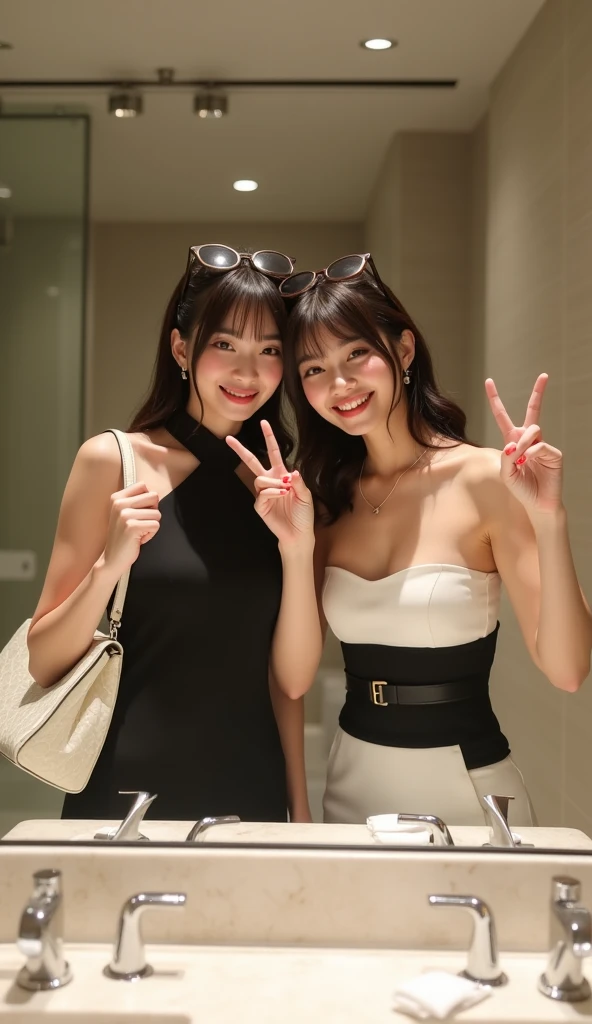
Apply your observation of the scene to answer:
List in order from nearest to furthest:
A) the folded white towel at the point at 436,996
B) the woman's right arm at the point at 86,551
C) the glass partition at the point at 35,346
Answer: the folded white towel at the point at 436,996, the woman's right arm at the point at 86,551, the glass partition at the point at 35,346

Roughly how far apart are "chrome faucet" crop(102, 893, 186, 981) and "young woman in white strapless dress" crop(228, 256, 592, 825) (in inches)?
11.5

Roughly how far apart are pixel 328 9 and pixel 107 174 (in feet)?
1.27

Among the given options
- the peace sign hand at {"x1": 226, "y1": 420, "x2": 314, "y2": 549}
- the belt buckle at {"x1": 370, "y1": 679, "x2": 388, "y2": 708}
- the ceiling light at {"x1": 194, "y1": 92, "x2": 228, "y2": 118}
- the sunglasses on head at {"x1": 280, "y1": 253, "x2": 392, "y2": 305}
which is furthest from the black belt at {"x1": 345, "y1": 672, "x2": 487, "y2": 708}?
the ceiling light at {"x1": 194, "y1": 92, "x2": 228, "y2": 118}

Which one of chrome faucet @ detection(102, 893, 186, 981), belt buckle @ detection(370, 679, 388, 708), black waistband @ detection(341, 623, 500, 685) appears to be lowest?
chrome faucet @ detection(102, 893, 186, 981)

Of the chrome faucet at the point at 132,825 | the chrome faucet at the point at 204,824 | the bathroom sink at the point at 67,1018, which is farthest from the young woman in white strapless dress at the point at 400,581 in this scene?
the bathroom sink at the point at 67,1018

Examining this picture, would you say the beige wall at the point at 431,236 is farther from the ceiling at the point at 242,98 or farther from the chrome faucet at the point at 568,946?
the chrome faucet at the point at 568,946

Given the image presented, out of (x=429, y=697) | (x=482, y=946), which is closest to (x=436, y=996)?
(x=482, y=946)

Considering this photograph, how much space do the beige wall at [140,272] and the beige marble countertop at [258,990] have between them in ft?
2.47

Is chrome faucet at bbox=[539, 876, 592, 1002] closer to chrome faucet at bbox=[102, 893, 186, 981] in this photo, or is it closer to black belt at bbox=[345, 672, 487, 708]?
black belt at bbox=[345, 672, 487, 708]

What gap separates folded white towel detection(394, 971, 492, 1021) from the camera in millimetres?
1089

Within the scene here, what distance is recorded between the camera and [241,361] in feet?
4.20

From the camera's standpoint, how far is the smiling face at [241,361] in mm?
1279

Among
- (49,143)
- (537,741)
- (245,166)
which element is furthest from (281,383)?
(537,741)

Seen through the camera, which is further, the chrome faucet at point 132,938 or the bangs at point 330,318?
the bangs at point 330,318
